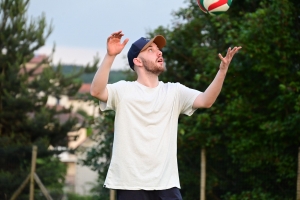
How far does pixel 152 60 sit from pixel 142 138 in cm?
57

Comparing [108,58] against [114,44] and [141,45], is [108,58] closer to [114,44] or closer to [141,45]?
[114,44]

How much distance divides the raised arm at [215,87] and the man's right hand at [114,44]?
68cm

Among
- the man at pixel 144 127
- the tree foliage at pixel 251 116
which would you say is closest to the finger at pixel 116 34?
the man at pixel 144 127

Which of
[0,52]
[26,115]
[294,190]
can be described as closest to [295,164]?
[294,190]

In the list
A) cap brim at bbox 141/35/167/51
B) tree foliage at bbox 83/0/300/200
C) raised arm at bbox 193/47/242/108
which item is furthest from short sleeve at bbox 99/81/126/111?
tree foliage at bbox 83/0/300/200

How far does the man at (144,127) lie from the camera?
4477 millimetres

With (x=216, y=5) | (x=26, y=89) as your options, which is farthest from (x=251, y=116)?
(x=26, y=89)

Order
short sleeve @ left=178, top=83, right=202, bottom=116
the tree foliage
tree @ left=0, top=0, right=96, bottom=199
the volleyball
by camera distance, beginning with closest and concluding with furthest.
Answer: short sleeve @ left=178, top=83, right=202, bottom=116
the volleyball
the tree foliage
tree @ left=0, top=0, right=96, bottom=199

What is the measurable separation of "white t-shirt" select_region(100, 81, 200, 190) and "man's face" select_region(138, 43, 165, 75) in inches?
5.3

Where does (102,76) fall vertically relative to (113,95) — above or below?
above

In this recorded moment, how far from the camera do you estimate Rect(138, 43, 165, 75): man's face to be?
4.64 m

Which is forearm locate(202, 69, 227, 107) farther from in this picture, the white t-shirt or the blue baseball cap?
the blue baseball cap

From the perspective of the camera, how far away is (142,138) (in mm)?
4512

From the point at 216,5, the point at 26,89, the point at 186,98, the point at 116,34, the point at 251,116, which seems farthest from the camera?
the point at 26,89
